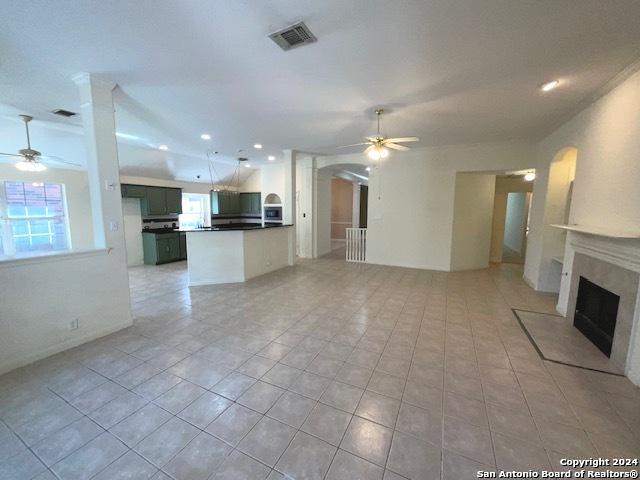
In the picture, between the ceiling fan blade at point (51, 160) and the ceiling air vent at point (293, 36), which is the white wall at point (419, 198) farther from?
the ceiling fan blade at point (51, 160)

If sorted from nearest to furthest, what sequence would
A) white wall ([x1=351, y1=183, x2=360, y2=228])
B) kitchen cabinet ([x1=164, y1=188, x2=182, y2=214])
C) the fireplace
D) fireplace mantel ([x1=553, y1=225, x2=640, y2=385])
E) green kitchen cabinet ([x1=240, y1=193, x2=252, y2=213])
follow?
fireplace mantel ([x1=553, y1=225, x2=640, y2=385])
the fireplace
kitchen cabinet ([x1=164, y1=188, x2=182, y2=214])
green kitchen cabinet ([x1=240, y1=193, x2=252, y2=213])
white wall ([x1=351, y1=183, x2=360, y2=228])

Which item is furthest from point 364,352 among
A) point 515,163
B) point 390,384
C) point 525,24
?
point 515,163

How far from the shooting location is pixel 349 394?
204 cm

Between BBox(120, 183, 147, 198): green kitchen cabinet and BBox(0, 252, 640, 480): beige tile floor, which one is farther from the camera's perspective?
BBox(120, 183, 147, 198): green kitchen cabinet

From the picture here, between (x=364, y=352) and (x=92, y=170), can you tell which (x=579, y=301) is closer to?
(x=364, y=352)

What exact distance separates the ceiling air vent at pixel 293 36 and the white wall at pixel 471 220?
16.2ft

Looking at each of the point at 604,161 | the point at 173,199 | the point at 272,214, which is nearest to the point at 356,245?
the point at 272,214

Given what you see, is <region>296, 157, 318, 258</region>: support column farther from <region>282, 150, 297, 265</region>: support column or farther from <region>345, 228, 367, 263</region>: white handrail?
<region>345, 228, 367, 263</region>: white handrail

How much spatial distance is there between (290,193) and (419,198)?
127 inches

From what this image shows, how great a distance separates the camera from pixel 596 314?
2.91 metres

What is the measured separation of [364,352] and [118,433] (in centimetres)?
206

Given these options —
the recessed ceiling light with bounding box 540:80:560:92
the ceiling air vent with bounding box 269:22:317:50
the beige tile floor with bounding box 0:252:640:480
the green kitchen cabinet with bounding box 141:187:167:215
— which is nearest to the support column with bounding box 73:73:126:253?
the beige tile floor with bounding box 0:252:640:480

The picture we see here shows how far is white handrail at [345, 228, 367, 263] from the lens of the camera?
23.1 ft

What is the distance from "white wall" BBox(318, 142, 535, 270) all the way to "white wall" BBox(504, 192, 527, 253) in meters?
3.63
